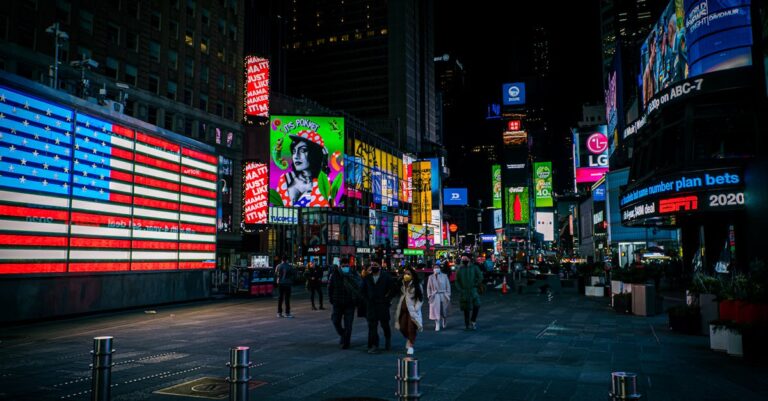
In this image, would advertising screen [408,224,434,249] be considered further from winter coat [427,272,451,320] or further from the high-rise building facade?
winter coat [427,272,451,320]

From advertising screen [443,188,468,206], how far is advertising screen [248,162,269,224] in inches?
2924

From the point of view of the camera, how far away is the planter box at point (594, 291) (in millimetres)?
29344


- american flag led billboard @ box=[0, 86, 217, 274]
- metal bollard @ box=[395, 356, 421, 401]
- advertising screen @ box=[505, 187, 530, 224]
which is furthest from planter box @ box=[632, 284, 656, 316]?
advertising screen @ box=[505, 187, 530, 224]

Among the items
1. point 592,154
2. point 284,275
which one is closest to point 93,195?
point 284,275

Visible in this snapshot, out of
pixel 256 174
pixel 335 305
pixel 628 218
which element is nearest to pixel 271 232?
pixel 256 174

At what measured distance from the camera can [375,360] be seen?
10.6 meters

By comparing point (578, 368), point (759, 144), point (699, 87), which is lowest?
point (578, 368)

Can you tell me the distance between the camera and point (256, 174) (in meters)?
52.2

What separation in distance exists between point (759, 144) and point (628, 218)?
862 cm

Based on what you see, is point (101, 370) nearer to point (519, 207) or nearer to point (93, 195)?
point (93, 195)

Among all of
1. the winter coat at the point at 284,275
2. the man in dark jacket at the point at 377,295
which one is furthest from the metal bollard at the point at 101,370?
the winter coat at the point at 284,275

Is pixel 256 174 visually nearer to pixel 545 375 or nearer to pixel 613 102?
pixel 613 102

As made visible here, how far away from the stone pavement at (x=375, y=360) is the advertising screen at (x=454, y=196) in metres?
105

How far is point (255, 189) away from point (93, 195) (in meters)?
→ 33.1
